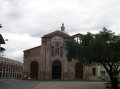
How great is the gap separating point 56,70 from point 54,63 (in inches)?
69.7

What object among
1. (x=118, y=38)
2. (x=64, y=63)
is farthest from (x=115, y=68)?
(x=64, y=63)

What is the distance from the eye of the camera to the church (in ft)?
194

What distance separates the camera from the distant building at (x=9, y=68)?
91.6m

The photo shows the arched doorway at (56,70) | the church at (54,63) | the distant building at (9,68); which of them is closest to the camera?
the church at (54,63)

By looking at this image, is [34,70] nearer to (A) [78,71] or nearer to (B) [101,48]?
(A) [78,71]

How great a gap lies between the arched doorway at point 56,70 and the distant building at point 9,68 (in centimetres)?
2594

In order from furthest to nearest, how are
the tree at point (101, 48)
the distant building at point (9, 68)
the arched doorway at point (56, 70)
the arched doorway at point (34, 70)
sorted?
the distant building at point (9, 68) < the arched doorway at point (34, 70) < the arched doorway at point (56, 70) < the tree at point (101, 48)

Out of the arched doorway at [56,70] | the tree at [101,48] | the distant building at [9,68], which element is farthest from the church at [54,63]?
the tree at [101,48]

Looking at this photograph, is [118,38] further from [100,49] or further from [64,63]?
[64,63]

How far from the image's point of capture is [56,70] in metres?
60.2

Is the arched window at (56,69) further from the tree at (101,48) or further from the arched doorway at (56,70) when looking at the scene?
the tree at (101,48)

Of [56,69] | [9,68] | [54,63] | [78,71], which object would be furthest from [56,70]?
[9,68]

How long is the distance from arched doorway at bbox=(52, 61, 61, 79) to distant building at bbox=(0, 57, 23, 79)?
85.1 ft

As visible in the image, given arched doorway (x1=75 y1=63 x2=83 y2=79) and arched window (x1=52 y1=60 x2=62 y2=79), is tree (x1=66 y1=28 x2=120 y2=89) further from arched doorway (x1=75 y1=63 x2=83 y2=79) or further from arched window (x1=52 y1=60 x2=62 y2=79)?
arched window (x1=52 y1=60 x2=62 y2=79)
